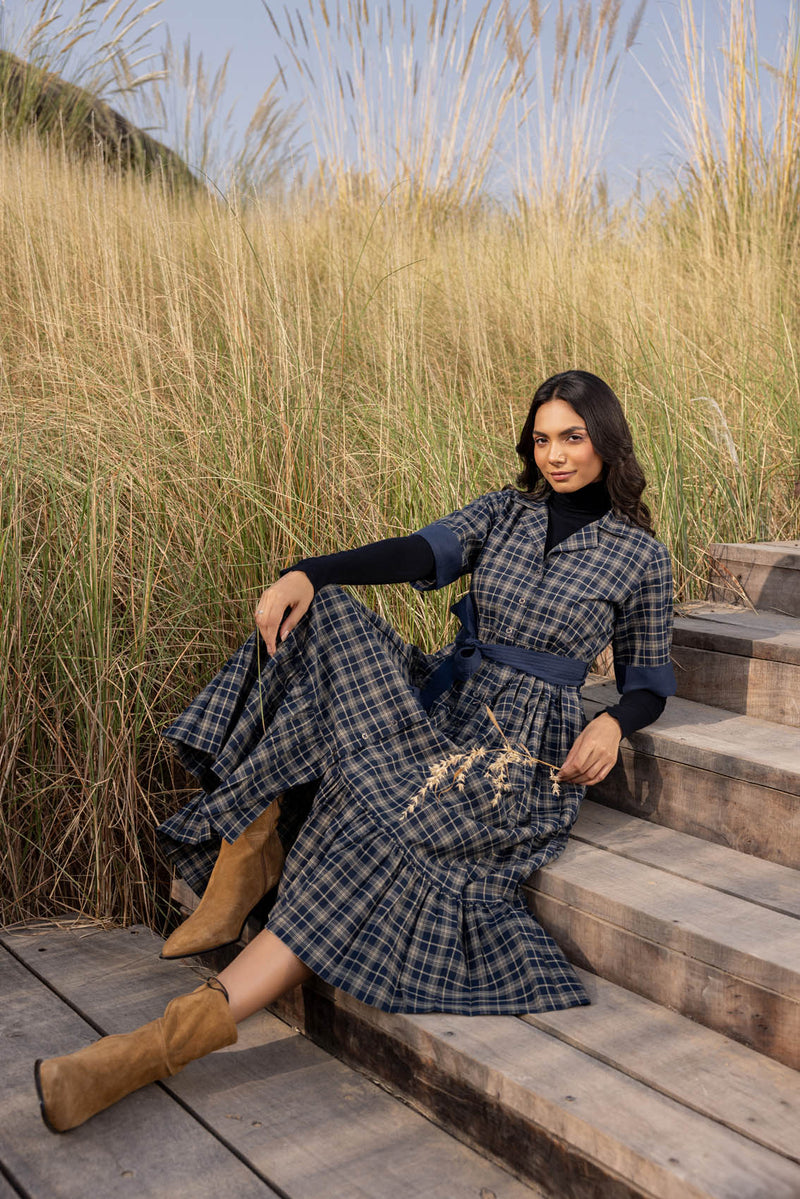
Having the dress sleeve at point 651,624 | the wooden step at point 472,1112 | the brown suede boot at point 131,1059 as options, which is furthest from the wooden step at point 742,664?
the brown suede boot at point 131,1059

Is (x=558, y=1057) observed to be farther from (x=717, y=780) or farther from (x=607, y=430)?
(x=607, y=430)

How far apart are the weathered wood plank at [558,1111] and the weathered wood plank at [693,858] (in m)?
0.43

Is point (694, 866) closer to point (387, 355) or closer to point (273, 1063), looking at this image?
point (273, 1063)

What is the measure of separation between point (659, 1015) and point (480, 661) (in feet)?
2.42

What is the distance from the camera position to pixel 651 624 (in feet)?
7.14

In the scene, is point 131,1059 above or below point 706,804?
below

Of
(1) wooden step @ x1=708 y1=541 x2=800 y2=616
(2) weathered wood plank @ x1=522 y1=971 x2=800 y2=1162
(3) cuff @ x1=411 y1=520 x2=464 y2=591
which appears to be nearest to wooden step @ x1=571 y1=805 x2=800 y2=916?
(2) weathered wood plank @ x1=522 y1=971 x2=800 y2=1162

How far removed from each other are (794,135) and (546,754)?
12.7 feet

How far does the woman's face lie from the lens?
2.16m

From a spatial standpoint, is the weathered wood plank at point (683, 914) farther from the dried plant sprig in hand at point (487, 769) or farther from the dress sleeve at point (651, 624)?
the dress sleeve at point (651, 624)

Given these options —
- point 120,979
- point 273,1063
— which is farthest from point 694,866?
point 120,979

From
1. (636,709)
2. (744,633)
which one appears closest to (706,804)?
(636,709)

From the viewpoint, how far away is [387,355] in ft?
10.8

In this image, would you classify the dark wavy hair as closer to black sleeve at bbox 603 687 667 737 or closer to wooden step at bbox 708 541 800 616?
black sleeve at bbox 603 687 667 737
